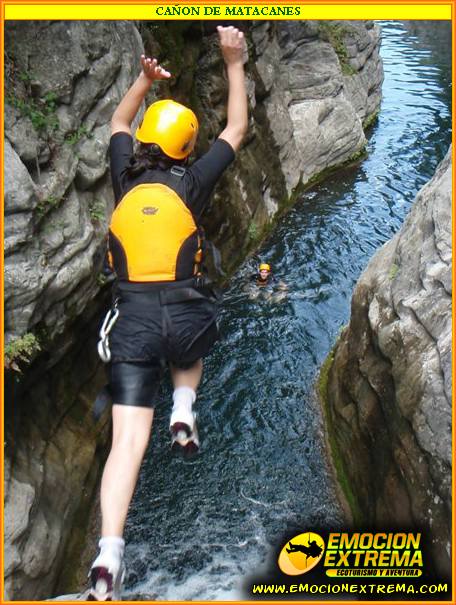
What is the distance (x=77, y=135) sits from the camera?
678cm

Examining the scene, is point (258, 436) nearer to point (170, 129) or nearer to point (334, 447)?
point (334, 447)

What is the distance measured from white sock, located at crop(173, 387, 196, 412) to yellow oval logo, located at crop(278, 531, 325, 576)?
2.44 m

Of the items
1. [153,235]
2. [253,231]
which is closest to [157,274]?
[153,235]

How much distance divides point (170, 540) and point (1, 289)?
156 inches

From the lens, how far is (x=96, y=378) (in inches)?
320

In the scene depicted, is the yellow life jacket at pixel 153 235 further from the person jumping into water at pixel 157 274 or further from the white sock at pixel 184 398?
the white sock at pixel 184 398

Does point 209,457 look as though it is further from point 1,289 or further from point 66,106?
point 66,106

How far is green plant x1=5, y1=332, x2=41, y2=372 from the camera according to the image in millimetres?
5414

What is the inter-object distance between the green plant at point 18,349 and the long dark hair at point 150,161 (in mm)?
2081

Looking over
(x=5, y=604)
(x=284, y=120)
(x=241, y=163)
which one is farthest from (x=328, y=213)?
(x=5, y=604)

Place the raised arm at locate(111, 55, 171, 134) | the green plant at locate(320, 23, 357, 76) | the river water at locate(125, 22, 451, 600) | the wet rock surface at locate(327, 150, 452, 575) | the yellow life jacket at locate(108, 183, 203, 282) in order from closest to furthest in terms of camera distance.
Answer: the yellow life jacket at locate(108, 183, 203, 282), the raised arm at locate(111, 55, 171, 134), the wet rock surface at locate(327, 150, 452, 575), the river water at locate(125, 22, 451, 600), the green plant at locate(320, 23, 357, 76)

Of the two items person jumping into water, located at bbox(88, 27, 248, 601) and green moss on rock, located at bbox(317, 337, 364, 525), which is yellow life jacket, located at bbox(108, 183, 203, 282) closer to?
person jumping into water, located at bbox(88, 27, 248, 601)

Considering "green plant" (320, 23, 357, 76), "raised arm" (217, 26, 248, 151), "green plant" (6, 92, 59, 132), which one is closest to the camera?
"raised arm" (217, 26, 248, 151)

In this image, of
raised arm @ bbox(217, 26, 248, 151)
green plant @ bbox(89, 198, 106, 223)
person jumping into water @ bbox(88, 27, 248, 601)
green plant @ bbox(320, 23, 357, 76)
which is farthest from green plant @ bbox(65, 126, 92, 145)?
green plant @ bbox(320, 23, 357, 76)
